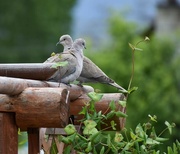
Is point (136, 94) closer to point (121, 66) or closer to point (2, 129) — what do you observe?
point (121, 66)

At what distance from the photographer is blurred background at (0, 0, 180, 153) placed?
21.7m

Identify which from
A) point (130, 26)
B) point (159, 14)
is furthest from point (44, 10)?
point (130, 26)

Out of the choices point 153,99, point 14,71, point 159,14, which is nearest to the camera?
point 14,71

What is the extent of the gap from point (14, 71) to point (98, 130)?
0.49 metres

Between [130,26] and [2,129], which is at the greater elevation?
[2,129]

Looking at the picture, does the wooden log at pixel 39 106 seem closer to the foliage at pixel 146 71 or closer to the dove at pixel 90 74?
the dove at pixel 90 74

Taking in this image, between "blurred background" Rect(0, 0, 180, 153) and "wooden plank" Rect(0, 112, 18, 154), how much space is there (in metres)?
14.3

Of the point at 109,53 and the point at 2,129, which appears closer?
the point at 2,129

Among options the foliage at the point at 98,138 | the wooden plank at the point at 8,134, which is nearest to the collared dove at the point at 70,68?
the foliage at the point at 98,138

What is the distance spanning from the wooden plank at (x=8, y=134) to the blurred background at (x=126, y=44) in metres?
14.3

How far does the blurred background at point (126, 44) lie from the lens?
21.7 m

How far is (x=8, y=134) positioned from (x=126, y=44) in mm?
20442

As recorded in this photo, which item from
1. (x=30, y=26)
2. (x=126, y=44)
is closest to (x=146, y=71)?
(x=126, y=44)

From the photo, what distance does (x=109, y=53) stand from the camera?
25281 mm
